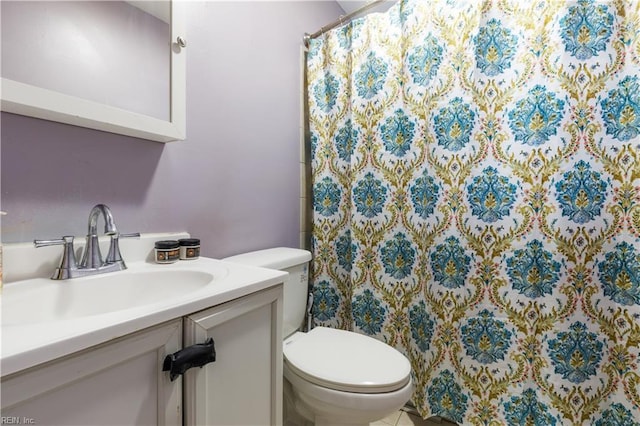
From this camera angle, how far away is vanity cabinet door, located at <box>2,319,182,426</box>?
383mm

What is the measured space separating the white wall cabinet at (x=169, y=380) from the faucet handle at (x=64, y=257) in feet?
1.22

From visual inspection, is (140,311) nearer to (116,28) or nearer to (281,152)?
(116,28)

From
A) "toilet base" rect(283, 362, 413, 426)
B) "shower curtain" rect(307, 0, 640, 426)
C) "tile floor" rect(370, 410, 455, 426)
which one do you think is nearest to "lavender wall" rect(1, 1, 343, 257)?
"shower curtain" rect(307, 0, 640, 426)

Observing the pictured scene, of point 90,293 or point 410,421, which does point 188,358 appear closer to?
point 90,293

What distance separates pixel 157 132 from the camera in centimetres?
88

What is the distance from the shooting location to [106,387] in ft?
1.52

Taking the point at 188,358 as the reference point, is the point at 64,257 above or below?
above

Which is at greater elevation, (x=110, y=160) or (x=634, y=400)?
(x=110, y=160)

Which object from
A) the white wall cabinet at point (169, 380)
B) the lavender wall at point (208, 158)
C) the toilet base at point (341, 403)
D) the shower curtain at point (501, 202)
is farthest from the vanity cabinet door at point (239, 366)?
the shower curtain at point (501, 202)

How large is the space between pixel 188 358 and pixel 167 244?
1.49 ft

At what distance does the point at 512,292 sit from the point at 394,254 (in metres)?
0.46

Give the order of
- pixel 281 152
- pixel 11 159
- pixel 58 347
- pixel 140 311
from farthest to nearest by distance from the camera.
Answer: pixel 281 152 → pixel 11 159 → pixel 140 311 → pixel 58 347

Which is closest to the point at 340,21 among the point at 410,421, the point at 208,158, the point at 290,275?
the point at 208,158

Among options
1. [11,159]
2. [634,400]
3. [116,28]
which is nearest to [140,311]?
[11,159]
